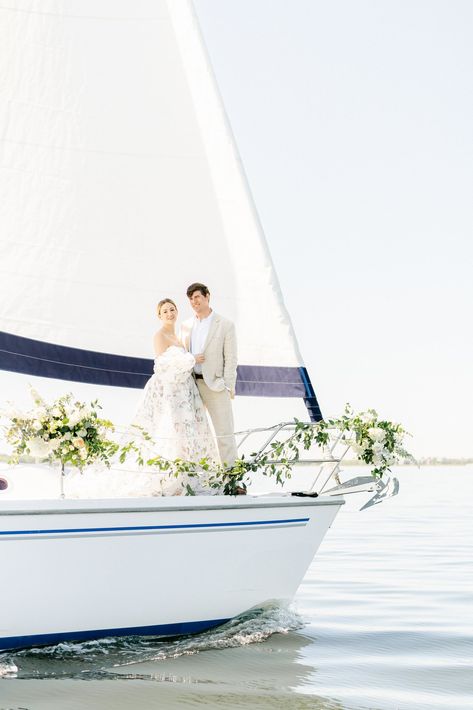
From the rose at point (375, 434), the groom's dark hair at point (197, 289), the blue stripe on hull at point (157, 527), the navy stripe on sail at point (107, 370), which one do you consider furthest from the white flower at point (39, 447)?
the rose at point (375, 434)

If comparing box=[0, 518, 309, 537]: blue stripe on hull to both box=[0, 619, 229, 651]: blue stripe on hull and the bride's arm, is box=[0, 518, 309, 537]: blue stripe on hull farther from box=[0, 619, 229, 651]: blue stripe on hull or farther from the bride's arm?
the bride's arm

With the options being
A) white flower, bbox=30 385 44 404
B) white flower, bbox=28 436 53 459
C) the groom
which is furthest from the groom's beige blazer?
white flower, bbox=28 436 53 459

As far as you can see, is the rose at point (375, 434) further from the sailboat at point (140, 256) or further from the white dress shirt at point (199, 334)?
the white dress shirt at point (199, 334)

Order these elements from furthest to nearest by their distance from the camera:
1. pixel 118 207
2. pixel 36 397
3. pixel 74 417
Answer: pixel 118 207, pixel 36 397, pixel 74 417

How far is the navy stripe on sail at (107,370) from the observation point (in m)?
7.79

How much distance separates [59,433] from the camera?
7.18 metres

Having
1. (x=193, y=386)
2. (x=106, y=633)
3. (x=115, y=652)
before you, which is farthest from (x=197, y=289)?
(x=115, y=652)

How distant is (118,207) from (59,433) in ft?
6.96

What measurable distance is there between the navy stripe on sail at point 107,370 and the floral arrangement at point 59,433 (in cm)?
42

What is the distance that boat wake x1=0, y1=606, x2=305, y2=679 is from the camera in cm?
684

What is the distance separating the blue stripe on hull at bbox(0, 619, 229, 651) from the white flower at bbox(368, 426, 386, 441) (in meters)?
1.82

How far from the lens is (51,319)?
26.4ft

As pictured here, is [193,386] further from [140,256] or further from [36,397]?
[36,397]

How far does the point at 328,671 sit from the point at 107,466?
2.09 meters
